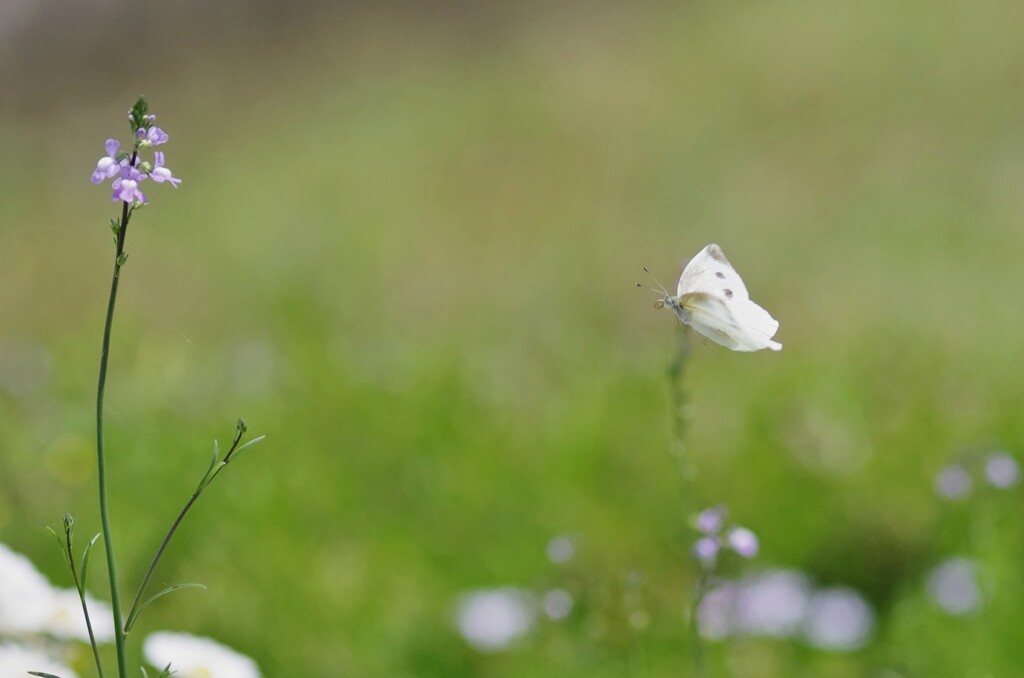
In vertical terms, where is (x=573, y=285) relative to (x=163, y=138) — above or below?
above

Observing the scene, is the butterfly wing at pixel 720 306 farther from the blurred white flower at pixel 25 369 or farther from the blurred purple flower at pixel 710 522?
the blurred white flower at pixel 25 369

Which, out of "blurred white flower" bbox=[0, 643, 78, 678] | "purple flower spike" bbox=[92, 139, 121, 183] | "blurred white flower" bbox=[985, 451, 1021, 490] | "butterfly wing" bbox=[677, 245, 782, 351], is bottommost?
"blurred white flower" bbox=[0, 643, 78, 678]

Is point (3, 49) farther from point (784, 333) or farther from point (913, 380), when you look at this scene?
point (913, 380)

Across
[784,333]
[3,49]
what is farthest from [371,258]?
[3,49]

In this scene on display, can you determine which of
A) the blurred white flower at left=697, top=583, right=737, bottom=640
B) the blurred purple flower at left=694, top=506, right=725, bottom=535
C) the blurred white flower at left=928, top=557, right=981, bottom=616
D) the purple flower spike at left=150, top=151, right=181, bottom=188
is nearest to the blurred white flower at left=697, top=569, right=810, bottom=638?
the blurred white flower at left=697, top=583, right=737, bottom=640

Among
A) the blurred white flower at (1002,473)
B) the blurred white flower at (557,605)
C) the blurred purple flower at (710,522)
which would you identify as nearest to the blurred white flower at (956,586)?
the blurred white flower at (1002,473)

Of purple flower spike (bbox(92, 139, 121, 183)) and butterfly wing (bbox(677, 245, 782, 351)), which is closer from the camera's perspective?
purple flower spike (bbox(92, 139, 121, 183))

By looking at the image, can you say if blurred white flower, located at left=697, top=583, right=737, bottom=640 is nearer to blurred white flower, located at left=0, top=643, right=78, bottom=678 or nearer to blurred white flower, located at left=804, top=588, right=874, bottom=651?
blurred white flower, located at left=804, top=588, right=874, bottom=651
